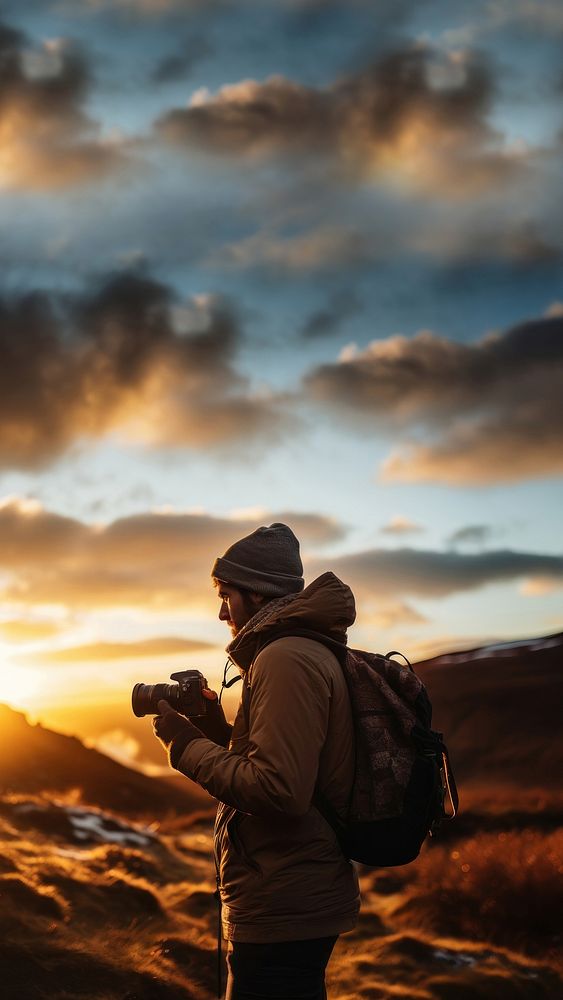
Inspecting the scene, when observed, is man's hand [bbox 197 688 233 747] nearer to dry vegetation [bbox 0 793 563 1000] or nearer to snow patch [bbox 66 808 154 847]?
dry vegetation [bbox 0 793 563 1000]

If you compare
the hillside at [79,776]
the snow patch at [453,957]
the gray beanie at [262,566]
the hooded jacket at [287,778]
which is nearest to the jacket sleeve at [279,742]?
the hooded jacket at [287,778]

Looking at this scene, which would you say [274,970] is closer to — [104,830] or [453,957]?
[453,957]

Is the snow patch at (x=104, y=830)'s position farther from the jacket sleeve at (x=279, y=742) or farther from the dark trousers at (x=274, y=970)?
the jacket sleeve at (x=279, y=742)

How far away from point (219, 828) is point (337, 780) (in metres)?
0.64

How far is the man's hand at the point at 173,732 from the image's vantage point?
4.34 m

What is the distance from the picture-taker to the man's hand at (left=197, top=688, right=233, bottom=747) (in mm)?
4941

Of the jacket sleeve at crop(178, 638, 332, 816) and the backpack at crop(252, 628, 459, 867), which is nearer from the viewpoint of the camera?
the jacket sleeve at crop(178, 638, 332, 816)

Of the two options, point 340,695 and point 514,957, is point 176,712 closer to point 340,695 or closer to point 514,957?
point 340,695

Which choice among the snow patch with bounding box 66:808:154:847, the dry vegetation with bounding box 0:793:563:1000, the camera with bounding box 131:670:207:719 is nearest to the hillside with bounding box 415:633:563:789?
the dry vegetation with bounding box 0:793:563:1000

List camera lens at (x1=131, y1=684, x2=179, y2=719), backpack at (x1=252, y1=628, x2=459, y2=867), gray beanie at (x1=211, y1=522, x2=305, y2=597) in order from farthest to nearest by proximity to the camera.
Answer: camera lens at (x1=131, y1=684, x2=179, y2=719) < gray beanie at (x1=211, y1=522, x2=305, y2=597) < backpack at (x1=252, y1=628, x2=459, y2=867)

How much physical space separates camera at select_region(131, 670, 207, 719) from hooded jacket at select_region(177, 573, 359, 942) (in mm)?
523

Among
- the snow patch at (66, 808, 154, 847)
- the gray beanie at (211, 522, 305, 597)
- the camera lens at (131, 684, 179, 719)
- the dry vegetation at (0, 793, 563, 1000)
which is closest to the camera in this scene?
the gray beanie at (211, 522, 305, 597)

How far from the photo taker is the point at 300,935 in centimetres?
401

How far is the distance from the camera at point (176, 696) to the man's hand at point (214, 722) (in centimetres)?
5
